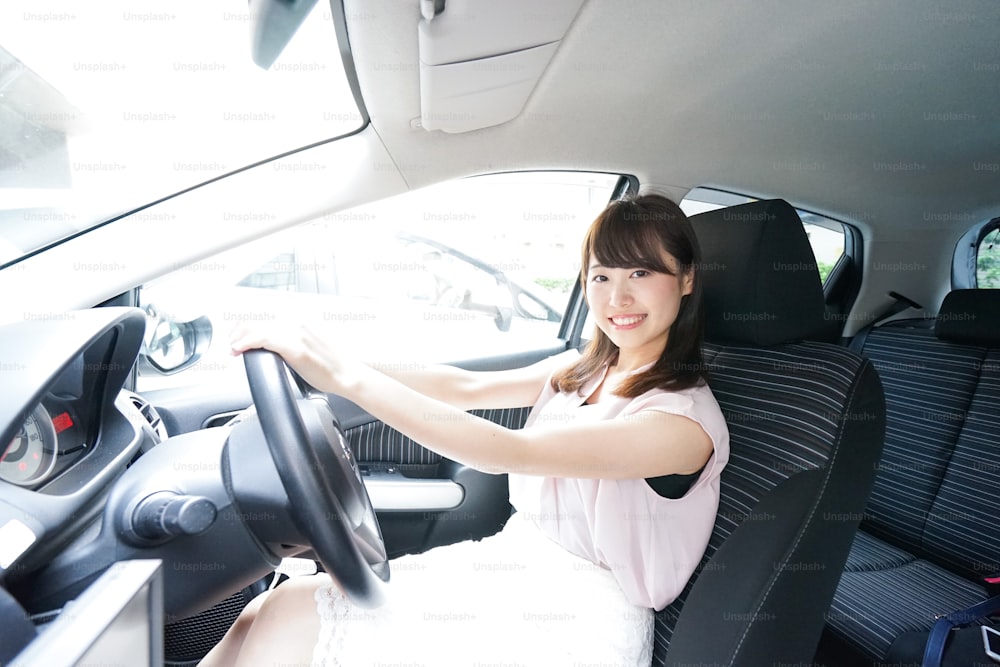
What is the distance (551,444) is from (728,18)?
934 millimetres

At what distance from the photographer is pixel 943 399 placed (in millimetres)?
1891

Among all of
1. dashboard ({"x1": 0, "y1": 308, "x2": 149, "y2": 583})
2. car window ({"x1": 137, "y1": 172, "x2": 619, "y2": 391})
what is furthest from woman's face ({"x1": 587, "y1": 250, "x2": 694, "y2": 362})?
dashboard ({"x1": 0, "y1": 308, "x2": 149, "y2": 583})

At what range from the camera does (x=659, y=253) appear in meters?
1.32

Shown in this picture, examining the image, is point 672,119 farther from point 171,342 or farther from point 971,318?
point 171,342

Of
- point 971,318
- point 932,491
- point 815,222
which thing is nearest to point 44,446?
point 932,491

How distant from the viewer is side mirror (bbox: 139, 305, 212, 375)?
1485 mm

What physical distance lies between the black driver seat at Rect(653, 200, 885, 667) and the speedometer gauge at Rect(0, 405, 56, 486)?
1114mm

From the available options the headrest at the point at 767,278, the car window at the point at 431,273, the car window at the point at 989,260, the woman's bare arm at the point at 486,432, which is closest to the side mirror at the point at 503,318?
the car window at the point at 431,273

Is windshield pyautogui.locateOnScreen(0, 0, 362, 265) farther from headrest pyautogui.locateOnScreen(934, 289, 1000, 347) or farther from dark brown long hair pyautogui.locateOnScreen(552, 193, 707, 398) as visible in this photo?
headrest pyautogui.locateOnScreen(934, 289, 1000, 347)

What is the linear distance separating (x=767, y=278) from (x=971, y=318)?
1050 mm

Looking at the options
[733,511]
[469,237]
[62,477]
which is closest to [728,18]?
[733,511]

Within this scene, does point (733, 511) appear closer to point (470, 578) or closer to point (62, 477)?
point (470, 578)

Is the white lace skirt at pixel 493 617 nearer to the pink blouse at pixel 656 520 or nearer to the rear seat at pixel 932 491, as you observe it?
the pink blouse at pixel 656 520

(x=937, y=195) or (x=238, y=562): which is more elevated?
(x=937, y=195)
